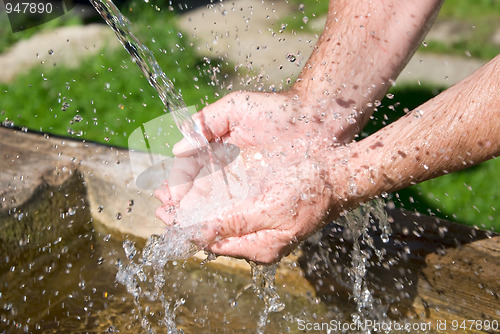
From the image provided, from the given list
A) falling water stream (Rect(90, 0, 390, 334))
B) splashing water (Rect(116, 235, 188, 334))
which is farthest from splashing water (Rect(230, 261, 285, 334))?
splashing water (Rect(116, 235, 188, 334))

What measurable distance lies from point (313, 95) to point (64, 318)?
1015 millimetres

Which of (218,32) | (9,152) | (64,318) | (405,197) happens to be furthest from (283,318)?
(218,32)

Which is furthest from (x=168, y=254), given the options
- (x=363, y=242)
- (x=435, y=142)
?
(x=435, y=142)

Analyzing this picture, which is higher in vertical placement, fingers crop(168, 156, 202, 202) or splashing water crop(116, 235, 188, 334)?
fingers crop(168, 156, 202, 202)

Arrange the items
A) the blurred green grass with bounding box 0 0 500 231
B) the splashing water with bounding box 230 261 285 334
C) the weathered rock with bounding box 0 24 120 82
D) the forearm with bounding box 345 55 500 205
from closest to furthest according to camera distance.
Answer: the forearm with bounding box 345 55 500 205 < the splashing water with bounding box 230 261 285 334 < the blurred green grass with bounding box 0 0 500 231 < the weathered rock with bounding box 0 24 120 82

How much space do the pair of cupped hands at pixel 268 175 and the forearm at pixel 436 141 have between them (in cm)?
7

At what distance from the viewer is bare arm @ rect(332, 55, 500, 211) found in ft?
4.84

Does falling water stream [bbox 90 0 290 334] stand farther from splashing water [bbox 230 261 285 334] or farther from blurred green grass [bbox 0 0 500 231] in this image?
blurred green grass [bbox 0 0 500 231]

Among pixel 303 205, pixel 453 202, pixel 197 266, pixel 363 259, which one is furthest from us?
pixel 453 202

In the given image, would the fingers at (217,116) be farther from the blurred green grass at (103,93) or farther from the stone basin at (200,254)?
the blurred green grass at (103,93)

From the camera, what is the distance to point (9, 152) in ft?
7.16

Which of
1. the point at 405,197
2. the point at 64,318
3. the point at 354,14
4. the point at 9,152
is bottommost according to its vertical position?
the point at 405,197

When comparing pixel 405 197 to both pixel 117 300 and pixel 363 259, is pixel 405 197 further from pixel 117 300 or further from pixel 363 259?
pixel 117 300

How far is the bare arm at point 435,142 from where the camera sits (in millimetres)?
1475
